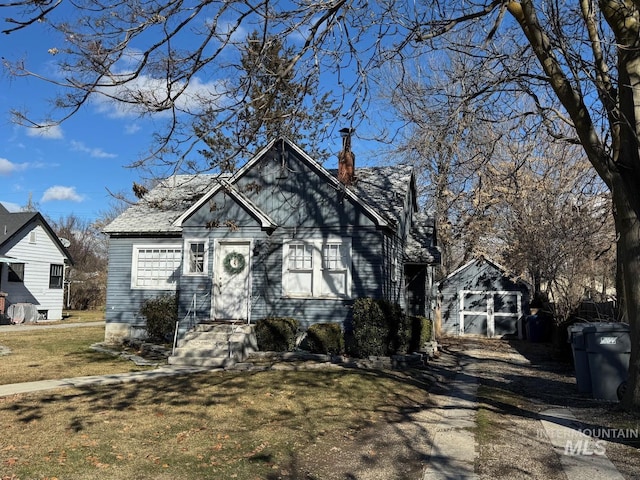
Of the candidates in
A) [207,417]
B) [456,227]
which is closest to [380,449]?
[207,417]

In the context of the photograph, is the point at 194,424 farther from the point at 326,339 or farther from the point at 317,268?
the point at 317,268

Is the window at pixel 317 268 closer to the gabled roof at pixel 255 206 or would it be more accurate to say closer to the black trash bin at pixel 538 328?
the gabled roof at pixel 255 206

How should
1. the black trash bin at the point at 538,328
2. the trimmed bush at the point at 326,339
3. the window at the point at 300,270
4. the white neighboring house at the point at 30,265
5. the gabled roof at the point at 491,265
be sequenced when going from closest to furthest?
1. the trimmed bush at the point at 326,339
2. the window at the point at 300,270
3. the black trash bin at the point at 538,328
4. the gabled roof at the point at 491,265
5. the white neighboring house at the point at 30,265

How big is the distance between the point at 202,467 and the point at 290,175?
10.8m

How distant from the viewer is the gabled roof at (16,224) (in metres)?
26.2

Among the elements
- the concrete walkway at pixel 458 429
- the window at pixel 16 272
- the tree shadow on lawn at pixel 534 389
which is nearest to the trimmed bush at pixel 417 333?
the tree shadow on lawn at pixel 534 389

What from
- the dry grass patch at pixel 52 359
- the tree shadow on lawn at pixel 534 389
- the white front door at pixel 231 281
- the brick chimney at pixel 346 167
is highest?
the brick chimney at pixel 346 167

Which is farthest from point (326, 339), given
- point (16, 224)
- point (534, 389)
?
point (16, 224)

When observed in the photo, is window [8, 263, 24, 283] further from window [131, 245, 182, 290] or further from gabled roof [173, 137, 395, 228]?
gabled roof [173, 137, 395, 228]

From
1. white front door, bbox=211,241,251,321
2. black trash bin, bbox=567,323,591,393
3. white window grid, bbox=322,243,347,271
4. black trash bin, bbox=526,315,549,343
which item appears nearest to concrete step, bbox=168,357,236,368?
white front door, bbox=211,241,251,321

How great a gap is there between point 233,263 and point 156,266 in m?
3.65

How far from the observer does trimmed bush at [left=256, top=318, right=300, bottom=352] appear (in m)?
13.6

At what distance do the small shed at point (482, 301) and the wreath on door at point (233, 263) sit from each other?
1330 cm

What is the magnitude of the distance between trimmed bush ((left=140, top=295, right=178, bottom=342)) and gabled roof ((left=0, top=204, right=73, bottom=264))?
46.4 ft
